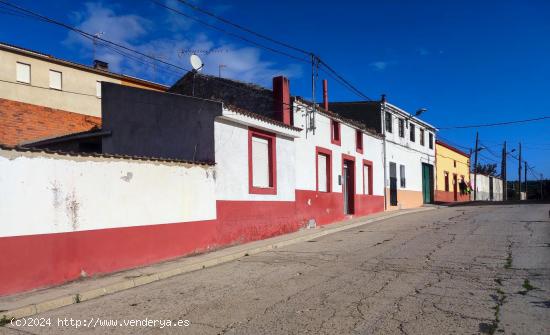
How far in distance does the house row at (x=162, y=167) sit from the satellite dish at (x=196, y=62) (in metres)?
1.09

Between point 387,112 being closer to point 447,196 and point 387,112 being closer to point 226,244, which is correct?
point 447,196

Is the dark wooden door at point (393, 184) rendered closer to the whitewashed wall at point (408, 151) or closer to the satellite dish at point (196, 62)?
the whitewashed wall at point (408, 151)

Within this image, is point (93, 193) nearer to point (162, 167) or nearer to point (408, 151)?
point (162, 167)

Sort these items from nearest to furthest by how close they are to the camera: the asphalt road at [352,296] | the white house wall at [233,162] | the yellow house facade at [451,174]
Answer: the asphalt road at [352,296]
the white house wall at [233,162]
the yellow house facade at [451,174]

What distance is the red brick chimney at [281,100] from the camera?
61.0ft

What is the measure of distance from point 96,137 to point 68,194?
7.26 metres

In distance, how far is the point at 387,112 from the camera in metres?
30.1

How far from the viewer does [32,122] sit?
25.6m

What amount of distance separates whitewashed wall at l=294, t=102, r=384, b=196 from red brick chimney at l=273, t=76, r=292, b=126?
41 centimetres

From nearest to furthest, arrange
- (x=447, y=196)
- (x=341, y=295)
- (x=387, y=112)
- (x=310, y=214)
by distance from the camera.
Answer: (x=341, y=295) < (x=310, y=214) < (x=387, y=112) < (x=447, y=196)

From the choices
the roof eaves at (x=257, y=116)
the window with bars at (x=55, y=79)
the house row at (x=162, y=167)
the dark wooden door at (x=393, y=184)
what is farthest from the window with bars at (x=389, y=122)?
the window with bars at (x=55, y=79)

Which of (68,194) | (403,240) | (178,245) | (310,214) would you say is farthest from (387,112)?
(68,194)

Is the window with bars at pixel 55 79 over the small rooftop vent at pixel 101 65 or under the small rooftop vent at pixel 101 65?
under

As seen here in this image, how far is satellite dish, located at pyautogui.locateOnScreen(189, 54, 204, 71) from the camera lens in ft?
58.2
